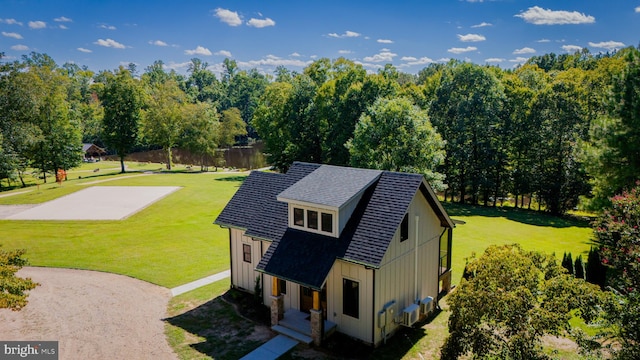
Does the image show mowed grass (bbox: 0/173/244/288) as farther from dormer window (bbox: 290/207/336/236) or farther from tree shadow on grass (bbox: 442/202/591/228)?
tree shadow on grass (bbox: 442/202/591/228)

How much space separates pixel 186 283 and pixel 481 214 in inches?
1137

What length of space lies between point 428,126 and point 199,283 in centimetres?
2371

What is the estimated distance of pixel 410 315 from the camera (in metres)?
15.5

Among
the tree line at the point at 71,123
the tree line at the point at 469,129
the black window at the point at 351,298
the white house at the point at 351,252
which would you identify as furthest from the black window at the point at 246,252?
the tree line at the point at 71,123

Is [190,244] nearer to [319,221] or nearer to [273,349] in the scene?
[273,349]

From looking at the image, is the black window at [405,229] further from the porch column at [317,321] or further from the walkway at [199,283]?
the walkway at [199,283]

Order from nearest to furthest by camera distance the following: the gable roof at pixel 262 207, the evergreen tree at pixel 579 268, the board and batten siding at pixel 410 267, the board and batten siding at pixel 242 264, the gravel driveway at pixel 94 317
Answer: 1. the board and batten siding at pixel 410 267
2. the gravel driveway at pixel 94 317
3. the gable roof at pixel 262 207
4. the board and batten siding at pixel 242 264
5. the evergreen tree at pixel 579 268

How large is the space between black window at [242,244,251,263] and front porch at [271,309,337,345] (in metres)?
3.58

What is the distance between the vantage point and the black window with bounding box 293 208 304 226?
1622 centimetres

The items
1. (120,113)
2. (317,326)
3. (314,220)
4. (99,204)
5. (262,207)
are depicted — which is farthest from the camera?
(120,113)

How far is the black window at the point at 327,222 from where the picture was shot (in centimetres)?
1546

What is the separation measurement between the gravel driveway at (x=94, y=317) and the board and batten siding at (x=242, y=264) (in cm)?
339

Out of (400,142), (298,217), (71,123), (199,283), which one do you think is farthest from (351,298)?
(71,123)

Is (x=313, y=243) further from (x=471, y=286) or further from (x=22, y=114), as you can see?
(x=22, y=114)
